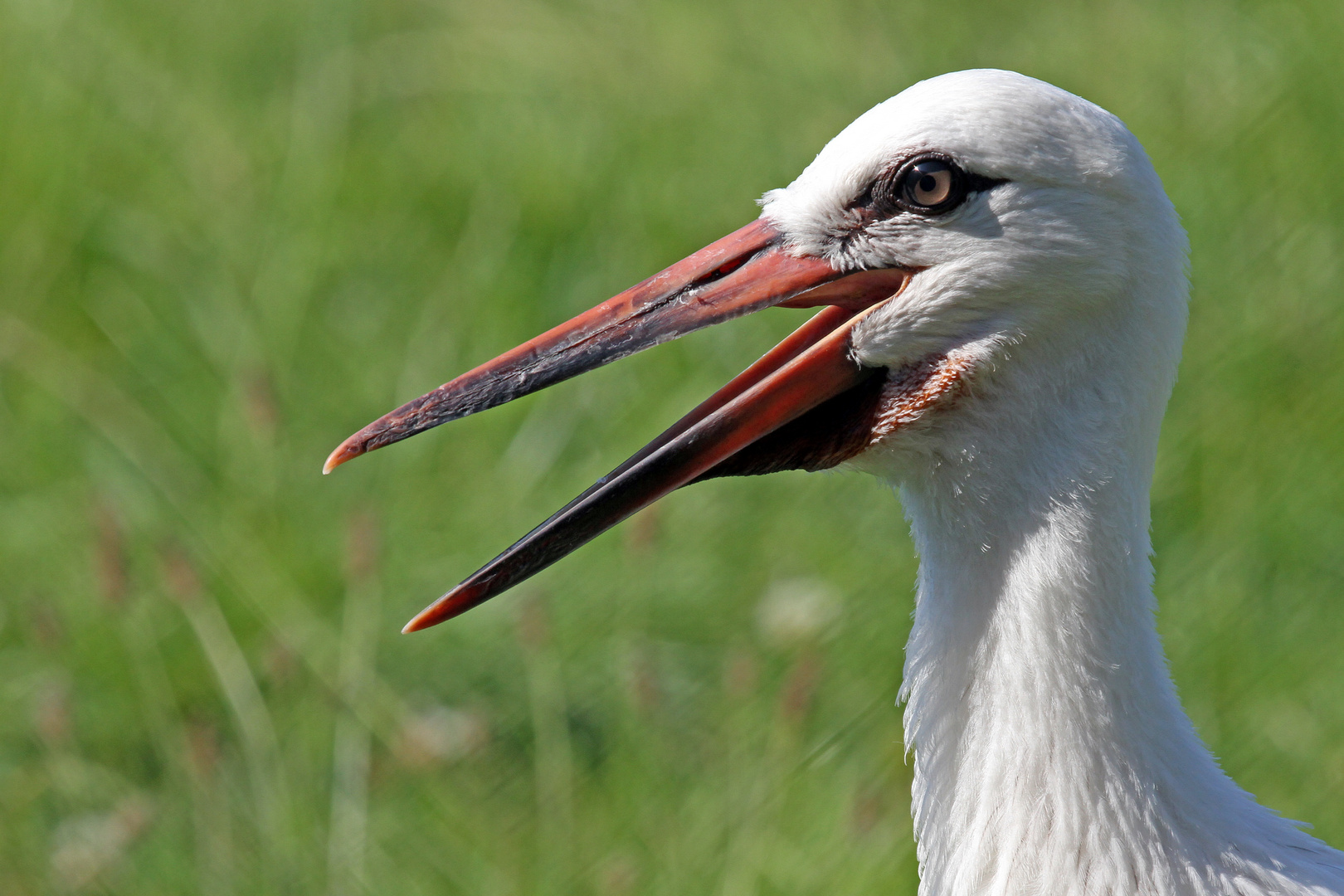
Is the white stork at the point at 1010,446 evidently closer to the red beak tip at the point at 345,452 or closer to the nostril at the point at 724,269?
the nostril at the point at 724,269

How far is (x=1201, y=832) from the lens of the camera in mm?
2043

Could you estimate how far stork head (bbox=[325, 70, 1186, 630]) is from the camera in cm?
200

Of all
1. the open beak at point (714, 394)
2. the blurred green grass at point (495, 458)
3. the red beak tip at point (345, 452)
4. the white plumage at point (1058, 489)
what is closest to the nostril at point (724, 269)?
the open beak at point (714, 394)

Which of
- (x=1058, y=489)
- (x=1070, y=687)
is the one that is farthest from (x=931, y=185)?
(x=1070, y=687)

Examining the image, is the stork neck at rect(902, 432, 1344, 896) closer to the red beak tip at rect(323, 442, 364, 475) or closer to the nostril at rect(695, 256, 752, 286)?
the nostril at rect(695, 256, 752, 286)

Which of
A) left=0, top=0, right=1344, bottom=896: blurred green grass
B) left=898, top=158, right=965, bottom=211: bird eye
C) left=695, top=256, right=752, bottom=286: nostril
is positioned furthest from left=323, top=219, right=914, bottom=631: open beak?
left=0, top=0, right=1344, bottom=896: blurred green grass

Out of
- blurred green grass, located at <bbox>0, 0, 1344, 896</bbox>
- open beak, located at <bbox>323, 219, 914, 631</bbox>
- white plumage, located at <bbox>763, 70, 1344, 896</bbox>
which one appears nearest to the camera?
white plumage, located at <bbox>763, 70, 1344, 896</bbox>

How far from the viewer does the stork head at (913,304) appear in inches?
78.9

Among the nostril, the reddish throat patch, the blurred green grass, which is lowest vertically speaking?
the blurred green grass

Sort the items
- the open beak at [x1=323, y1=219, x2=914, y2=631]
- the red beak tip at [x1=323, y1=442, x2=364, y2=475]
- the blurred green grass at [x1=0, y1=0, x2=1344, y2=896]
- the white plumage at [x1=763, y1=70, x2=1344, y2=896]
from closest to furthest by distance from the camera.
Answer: the white plumage at [x1=763, y1=70, x2=1344, y2=896], the open beak at [x1=323, y1=219, x2=914, y2=631], the red beak tip at [x1=323, y1=442, x2=364, y2=475], the blurred green grass at [x1=0, y1=0, x2=1344, y2=896]

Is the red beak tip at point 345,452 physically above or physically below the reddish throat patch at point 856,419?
below

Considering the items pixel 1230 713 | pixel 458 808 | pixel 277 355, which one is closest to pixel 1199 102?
pixel 1230 713

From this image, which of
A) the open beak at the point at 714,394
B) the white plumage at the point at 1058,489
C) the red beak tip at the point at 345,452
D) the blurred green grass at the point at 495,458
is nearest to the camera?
the white plumage at the point at 1058,489

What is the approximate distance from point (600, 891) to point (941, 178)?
6.02ft
